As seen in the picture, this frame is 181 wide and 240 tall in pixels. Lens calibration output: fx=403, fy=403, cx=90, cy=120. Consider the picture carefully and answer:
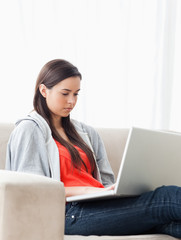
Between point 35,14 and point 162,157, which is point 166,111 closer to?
point 35,14

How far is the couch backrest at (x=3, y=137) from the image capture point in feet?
5.49

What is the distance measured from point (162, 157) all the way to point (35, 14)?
157cm

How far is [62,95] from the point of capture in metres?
1.73

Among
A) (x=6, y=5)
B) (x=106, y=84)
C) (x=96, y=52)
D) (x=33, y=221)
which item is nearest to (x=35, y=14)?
(x=6, y=5)

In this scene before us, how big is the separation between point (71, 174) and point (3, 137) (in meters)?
0.34

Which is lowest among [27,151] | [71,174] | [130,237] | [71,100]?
[130,237]

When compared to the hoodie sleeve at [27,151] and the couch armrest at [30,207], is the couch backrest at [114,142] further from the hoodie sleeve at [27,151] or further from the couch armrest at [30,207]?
the couch armrest at [30,207]

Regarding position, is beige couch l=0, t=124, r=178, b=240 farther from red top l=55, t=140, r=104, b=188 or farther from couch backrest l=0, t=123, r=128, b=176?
couch backrest l=0, t=123, r=128, b=176

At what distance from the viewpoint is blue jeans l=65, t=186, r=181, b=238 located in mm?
1272

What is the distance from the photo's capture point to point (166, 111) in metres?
3.03

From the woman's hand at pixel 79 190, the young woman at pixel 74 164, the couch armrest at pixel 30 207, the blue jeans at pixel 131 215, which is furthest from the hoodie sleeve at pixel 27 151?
the couch armrest at pixel 30 207

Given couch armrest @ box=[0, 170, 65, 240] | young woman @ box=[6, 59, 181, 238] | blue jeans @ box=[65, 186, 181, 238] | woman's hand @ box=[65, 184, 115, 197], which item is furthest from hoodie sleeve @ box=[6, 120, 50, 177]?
couch armrest @ box=[0, 170, 65, 240]

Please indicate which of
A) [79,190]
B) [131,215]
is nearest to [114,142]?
[79,190]

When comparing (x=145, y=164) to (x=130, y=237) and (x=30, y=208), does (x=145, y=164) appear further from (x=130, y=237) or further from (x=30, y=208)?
(x=30, y=208)
